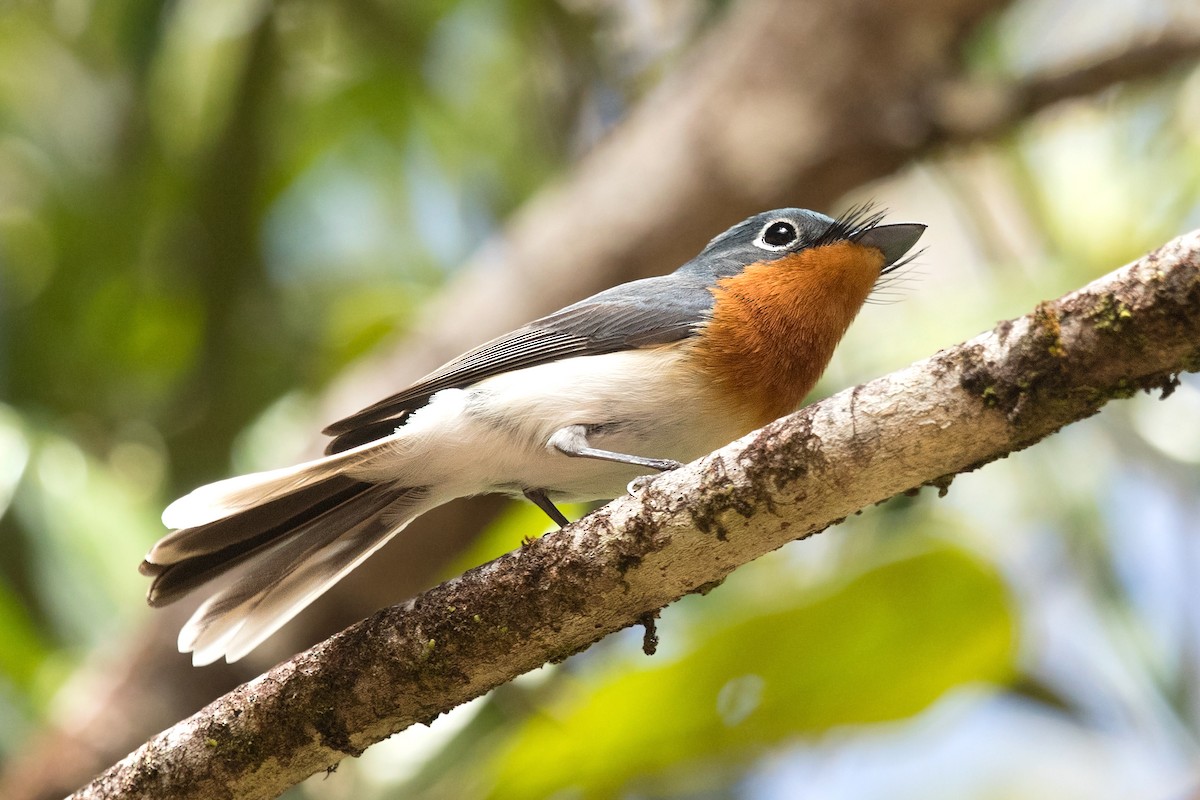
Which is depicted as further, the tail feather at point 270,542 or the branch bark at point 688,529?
the tail feather at point 270,542

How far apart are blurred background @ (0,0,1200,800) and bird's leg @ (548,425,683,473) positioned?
2.34 ft

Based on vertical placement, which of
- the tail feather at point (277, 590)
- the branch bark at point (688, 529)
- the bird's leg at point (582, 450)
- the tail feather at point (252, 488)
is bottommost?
the branch bark at point (688, 529)

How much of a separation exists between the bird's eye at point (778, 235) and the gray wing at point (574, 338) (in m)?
0.18

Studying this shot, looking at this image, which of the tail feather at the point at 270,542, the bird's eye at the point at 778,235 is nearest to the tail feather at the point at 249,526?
the tail feather at the point at 270,542

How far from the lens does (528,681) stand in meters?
3.96

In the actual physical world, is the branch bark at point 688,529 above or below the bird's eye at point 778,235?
below

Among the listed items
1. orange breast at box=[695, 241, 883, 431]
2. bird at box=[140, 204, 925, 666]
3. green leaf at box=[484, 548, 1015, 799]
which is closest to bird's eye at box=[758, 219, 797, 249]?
bird at box=[140, 204, 925, 666]

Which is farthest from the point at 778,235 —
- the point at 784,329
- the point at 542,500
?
the point at 542,500

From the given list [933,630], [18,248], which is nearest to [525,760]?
[933,630]

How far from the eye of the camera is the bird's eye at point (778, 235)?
108 inches

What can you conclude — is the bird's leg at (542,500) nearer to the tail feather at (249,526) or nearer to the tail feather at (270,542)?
the tail feather at (270,542)

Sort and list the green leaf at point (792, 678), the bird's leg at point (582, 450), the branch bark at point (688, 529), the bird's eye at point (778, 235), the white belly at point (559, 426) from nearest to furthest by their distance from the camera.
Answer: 1. the branch bark at point (688, 529)
2. the bird's leg at point (582, 450)
3. the white belly at point (559, 426)
4. the bird's eye at point (778, 235)
5. the green leaf at point (792, 678)

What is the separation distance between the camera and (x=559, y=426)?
2.50 metres

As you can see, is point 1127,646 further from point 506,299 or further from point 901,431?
point 901,431
